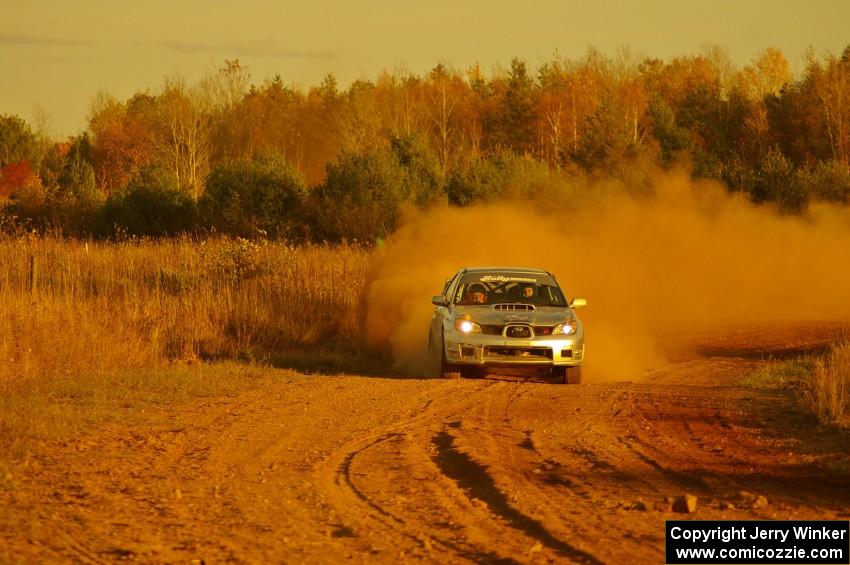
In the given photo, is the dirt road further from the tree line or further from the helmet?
the tree line

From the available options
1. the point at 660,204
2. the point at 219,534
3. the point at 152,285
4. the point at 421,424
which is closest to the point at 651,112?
the point at 660,204

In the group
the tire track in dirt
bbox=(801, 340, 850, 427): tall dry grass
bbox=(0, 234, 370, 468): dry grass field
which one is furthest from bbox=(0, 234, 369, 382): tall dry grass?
bbox=(801, 340, 850, 427): tall dry grass

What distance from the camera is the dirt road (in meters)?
7.15

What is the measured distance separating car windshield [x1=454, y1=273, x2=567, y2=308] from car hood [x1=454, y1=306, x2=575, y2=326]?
1.88ft

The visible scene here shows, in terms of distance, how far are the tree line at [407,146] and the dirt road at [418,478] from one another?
22000mm

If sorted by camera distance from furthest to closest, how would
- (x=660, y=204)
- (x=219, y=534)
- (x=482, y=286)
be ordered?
(x=660, y=204) → (x=482, y=286) → (x=219, y=534)

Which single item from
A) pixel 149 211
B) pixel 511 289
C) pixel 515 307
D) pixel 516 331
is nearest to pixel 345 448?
pixel 516 331

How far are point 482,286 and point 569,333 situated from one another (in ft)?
6.44

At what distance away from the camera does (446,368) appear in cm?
1723

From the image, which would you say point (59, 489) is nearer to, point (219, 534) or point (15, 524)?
point (15, 524)

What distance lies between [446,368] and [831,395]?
6111mm

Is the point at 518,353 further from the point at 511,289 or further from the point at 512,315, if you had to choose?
the point at 511,289

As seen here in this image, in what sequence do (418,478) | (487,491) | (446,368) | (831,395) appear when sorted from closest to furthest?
1. (487,491)
2. (418,478)
3. (831,395)
4. (446,368)

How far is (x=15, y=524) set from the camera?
303 inches
